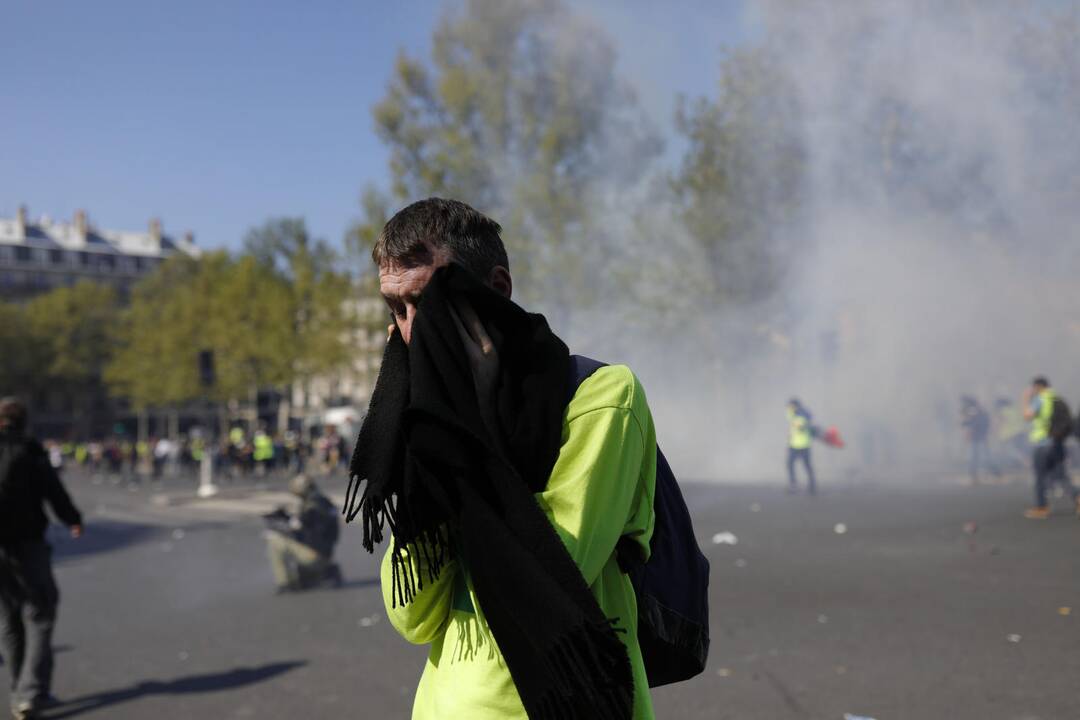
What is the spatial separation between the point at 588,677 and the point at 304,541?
310 inches

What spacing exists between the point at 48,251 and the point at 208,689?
307 ft

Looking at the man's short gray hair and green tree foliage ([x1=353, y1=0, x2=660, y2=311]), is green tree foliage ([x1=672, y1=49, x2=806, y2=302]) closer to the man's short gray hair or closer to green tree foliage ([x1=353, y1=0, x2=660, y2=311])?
green tree foliage ([x1=353, y1=0, x2=660, y2=311])

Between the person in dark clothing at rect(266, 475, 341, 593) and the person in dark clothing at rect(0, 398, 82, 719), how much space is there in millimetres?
3217

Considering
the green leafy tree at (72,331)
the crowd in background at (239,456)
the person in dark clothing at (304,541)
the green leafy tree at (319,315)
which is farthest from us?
the green leafy tree at (72,331)

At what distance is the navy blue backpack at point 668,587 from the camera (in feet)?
5.26

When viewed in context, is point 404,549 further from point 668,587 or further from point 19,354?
point 19,354

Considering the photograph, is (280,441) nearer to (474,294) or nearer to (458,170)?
(458,170)

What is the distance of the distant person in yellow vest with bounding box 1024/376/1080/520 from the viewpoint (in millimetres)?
10484

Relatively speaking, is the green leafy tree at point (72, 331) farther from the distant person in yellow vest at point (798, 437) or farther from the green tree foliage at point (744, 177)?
the distant person in yellow vest at point (798, 437)

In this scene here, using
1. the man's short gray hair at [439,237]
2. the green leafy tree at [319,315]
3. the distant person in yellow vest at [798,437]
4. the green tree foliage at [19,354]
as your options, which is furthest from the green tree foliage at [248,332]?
the man's short gray hair at [439,237]

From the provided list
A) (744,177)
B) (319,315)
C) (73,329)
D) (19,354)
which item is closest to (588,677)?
(744,177)

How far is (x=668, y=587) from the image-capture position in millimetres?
1638

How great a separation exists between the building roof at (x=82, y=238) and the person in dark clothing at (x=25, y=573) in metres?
83.1

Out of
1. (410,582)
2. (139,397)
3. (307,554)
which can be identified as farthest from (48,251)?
(410,582)
